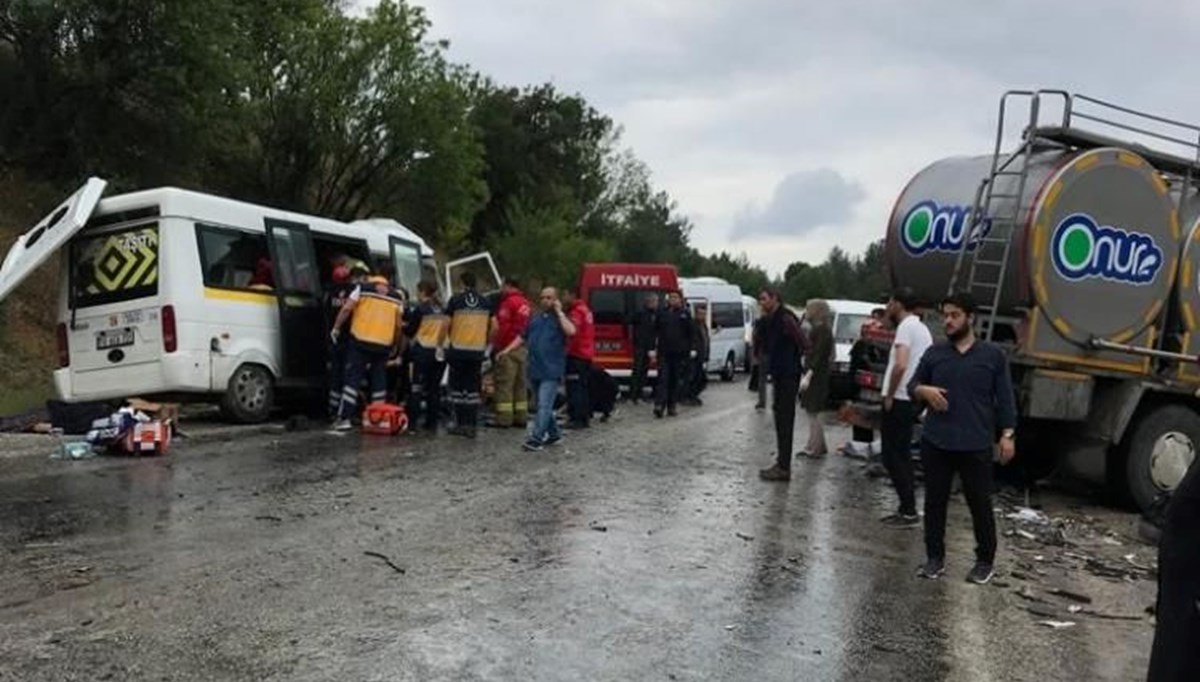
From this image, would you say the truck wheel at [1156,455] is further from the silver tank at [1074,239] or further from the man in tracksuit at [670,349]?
the man in tracksuit at [670,349]

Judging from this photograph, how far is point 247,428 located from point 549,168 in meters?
46.4

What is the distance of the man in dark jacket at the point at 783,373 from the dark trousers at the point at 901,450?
136 centimetres

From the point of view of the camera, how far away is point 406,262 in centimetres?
1573

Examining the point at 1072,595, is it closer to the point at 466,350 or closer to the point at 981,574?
the point at 981,574

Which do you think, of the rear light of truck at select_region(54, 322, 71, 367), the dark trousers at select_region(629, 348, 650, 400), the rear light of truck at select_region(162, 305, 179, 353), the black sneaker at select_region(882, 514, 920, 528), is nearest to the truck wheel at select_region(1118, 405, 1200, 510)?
the black sneaker at select_region(882, 514, 920, 528)

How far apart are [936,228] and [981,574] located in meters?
4.80

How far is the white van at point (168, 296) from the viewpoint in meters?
11.8

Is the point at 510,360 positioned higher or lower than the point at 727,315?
lower

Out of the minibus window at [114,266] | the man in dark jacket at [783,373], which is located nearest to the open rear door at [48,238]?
the minibus window at [114,266]

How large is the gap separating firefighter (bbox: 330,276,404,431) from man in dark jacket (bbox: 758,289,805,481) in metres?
4.01

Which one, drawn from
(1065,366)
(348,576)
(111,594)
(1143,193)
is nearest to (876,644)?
(348,576)

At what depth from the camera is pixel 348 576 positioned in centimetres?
623

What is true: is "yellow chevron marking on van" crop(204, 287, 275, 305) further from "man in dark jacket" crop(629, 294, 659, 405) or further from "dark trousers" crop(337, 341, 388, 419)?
"man in dark jacket" crop(629, 294, 659, 405)

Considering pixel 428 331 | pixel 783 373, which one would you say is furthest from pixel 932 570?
pixel 428 331
